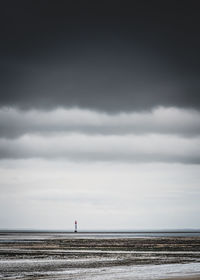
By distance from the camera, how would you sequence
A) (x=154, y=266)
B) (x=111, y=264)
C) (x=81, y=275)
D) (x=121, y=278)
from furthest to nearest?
(x=111, y=264)
(x=154, y=266)
(x=81, y=275)
(x=121, y=278)

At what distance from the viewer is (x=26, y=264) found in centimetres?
4125

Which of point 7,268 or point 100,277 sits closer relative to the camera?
point 100,277

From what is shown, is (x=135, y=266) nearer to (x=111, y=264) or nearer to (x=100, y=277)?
(x=111, y=264)

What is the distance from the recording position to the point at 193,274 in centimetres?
3167

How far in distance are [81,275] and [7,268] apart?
8357 millimetres

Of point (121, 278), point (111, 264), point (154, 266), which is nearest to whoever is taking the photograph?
point (121, 278)

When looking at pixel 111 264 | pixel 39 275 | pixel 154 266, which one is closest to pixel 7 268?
pixel 39 275

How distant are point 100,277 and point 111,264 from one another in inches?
387

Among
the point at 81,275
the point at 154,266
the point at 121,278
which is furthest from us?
the point at 154,266

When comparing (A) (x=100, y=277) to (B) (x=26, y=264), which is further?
(B) (x=26, y=264)

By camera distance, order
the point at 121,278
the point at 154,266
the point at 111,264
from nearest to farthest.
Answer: the point at 121,278 → the point at 154,266 → the point at 111,264

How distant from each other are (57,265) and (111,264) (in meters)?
4.79

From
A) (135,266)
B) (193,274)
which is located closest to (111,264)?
(135,266)

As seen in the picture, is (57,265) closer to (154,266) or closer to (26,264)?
(26,264)
